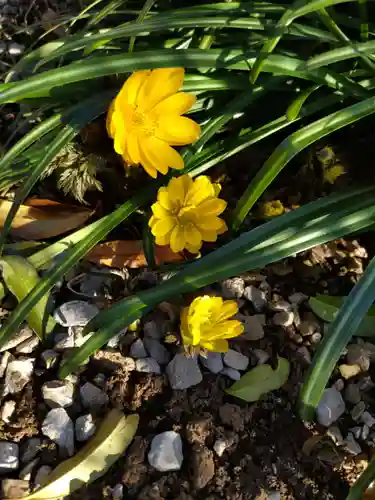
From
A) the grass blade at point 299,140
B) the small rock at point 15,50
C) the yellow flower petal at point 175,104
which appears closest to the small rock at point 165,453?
the grass blade at point 299,140

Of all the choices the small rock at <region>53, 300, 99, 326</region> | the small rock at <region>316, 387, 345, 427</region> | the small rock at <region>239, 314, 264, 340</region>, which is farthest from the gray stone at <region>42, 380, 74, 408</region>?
the small rock at <region>316, 387, 345, 427</region>

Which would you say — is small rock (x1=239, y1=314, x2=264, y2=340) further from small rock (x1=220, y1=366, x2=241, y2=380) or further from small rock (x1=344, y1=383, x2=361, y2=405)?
small rock (x1=344, y1=383, x2=361, y2=405)

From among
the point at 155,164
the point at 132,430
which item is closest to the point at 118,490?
the point at 132,430

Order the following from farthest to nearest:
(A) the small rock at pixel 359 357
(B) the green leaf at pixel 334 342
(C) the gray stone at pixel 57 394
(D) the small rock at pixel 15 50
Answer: (D) the small rock at pixel 15 50 < (A) the small rock at pixel 359 357 < (C) the gray stone at pixel 57 394 < (B) the green leaf at pixel 334 342

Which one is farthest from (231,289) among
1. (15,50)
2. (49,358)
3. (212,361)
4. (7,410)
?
(15,50)

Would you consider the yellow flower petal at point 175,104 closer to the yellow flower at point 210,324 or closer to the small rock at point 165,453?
the yellow flower at point 210,324

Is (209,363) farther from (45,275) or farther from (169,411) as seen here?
(45,275)
